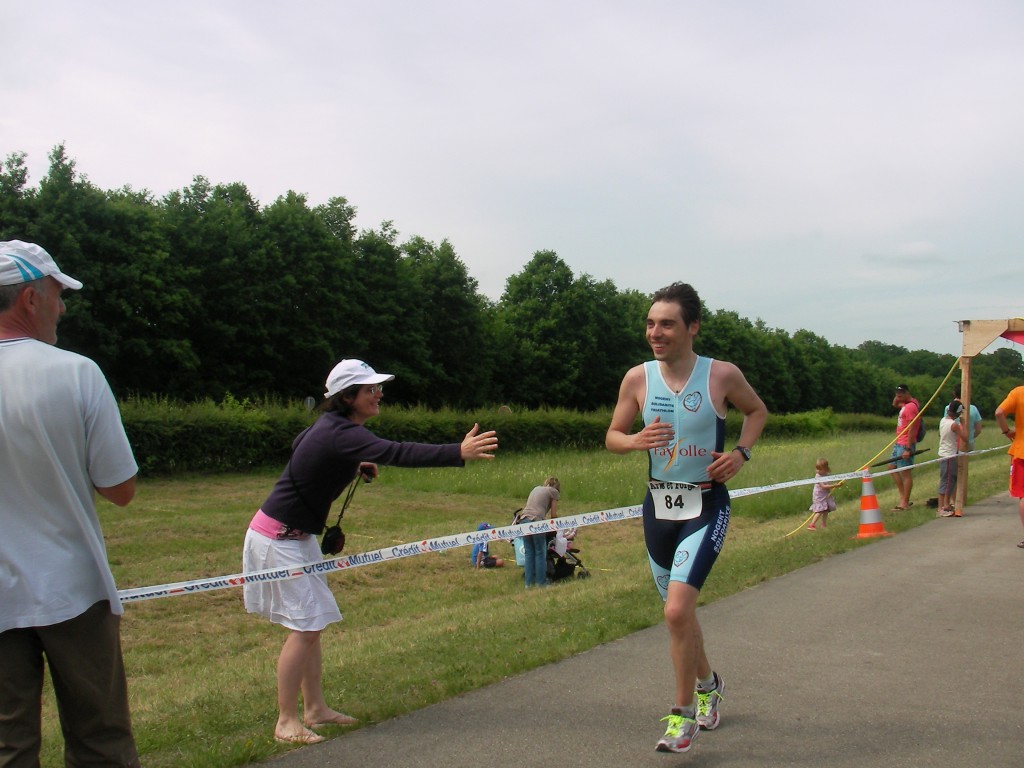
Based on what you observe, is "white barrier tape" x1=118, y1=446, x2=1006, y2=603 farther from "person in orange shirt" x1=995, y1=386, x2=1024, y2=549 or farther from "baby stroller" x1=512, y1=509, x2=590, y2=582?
"person in orange shirt" x1=995, y1=386, x2=1024, y2=549

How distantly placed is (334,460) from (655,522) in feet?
5.40

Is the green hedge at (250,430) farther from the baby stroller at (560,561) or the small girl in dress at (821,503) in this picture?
the small girl in dress at (821,503)

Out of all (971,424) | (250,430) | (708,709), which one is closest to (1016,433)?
(971,424)

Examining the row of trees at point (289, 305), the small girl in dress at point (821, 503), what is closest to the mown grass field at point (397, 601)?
the small girl in dress at point (821, 503)

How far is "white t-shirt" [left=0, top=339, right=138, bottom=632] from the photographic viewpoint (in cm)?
312

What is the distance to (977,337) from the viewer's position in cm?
1441

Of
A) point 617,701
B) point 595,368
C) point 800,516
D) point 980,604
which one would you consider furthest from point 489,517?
→ point 595,368

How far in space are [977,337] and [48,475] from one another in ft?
46.1

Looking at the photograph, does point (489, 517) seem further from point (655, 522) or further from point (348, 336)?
point (348, 336)

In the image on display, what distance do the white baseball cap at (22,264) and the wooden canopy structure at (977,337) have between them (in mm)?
13725

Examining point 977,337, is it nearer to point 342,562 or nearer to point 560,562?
point 560,562

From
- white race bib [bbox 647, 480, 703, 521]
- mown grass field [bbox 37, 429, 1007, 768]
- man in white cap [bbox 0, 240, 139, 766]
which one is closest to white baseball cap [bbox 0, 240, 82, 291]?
man in white cap [bbox 0, 240, 139, 766]

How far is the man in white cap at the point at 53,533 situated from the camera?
10.2 feet

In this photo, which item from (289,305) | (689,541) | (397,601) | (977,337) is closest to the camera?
(689,541)
